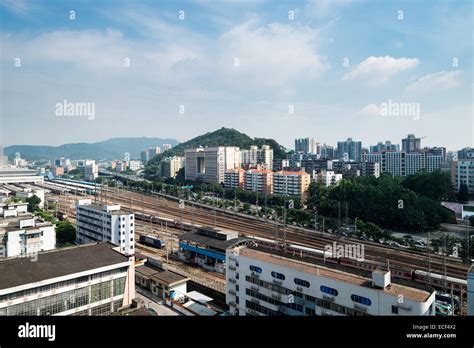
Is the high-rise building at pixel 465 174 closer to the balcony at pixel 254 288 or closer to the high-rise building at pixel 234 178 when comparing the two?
the high-rise building at pixel 234 178

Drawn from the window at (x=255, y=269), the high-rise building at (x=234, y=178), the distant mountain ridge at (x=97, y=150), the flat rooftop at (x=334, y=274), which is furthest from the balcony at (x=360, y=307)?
the distant mountain ridge at (x=97, y=150)

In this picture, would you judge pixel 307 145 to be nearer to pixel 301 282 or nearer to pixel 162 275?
pixel 162 275

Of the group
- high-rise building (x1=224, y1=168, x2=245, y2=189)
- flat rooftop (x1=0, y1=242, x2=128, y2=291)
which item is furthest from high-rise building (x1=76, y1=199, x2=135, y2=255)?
high-rise building (x1=224, y1=168, x2=245, y2=189)

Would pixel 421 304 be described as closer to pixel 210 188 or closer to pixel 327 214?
pixel 327 214

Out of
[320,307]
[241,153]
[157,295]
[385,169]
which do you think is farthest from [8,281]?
[385,169]

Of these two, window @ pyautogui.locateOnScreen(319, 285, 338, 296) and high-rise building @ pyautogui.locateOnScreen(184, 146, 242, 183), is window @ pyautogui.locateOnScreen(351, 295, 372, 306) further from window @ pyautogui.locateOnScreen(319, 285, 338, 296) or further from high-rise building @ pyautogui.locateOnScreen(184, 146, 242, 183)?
high-rise building @ pyautogui.locateOnScreen(184, 146, 242, 183)

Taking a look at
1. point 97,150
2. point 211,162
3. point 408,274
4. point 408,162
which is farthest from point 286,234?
point 97,150
